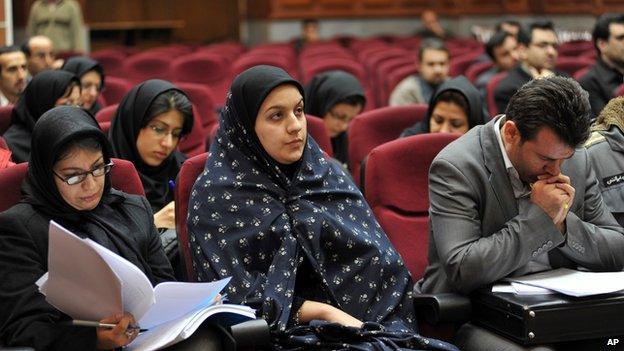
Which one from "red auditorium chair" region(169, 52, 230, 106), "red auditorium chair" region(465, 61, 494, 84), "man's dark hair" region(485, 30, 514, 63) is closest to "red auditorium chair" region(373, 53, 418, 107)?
"red auditorium chair" region(465, 61, 494, 84)

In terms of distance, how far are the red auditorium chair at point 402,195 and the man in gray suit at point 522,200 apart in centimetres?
45


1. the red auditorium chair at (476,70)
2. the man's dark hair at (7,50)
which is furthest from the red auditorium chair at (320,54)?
the man's dark hair at (7,50)

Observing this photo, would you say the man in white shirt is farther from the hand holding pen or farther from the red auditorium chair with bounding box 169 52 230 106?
the hand holding pen

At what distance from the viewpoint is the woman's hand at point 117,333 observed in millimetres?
2195

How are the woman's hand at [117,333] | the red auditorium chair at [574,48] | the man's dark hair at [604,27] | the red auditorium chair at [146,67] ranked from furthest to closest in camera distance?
the red auditorium chair at [574,48]
the red auditorium chair at [146,67]
the man's dark hair at [604,27]
the woman's hand at [117,333]

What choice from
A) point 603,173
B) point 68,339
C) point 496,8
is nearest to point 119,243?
point 68,339

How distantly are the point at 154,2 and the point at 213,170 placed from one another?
566 inches

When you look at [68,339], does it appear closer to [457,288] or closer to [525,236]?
[457,288]

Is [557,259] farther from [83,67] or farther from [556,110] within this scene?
[83,67]

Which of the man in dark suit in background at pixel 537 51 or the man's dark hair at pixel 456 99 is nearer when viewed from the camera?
the man's dark hair at pixel 456 99

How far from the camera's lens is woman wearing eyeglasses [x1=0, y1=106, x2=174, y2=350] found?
223cm

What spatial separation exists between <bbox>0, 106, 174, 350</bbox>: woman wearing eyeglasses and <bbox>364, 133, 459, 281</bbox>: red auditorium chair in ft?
2.87

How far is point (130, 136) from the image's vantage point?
11.9 ft

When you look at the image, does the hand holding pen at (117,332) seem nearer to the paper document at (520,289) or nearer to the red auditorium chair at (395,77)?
the paper document at (520,289)
